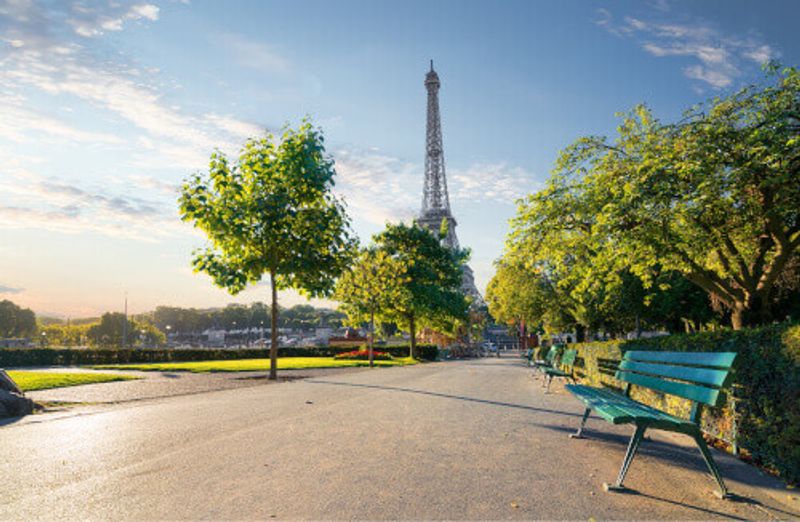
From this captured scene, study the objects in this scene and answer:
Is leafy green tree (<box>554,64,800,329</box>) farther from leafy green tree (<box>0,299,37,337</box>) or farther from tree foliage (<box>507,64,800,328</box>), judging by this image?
leafy green tree (<box>0,299,37,337</box>)

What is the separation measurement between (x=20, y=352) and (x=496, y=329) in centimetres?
15452

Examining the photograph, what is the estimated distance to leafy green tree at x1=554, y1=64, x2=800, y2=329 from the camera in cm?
1151

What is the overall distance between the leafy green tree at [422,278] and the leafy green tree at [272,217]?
779 inches

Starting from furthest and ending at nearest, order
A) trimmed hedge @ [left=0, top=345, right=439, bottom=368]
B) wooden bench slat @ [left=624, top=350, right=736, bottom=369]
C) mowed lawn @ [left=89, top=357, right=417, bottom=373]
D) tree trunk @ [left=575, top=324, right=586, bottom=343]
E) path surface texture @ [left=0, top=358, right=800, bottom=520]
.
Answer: tree trunk @ [left=575, top=324, right=586, bottom=343] < trimmed hedge @ [left=0, top=345, right=439, bottom=368] < mowed lawn @ [left=89, top=357, right=417, bottom=373] < wooden bench slat @ [left=624, top=350, right=736, bottom=369] < path surface texture @ [left=0, top=358, right=800, bottom=520]

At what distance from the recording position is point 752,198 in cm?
1286

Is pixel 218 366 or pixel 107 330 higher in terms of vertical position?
pixel 107 330

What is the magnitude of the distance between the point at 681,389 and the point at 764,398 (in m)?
0.90

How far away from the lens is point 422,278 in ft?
132

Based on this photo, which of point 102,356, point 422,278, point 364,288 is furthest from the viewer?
point 422,278

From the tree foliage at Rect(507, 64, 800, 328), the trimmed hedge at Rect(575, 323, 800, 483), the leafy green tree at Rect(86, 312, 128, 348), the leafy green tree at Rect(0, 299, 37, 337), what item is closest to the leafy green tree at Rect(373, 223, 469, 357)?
the tree foliage at Rect(507, 64, 800, 328)

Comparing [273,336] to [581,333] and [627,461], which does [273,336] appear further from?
[581,333]

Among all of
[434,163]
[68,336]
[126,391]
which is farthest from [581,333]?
[68,336]

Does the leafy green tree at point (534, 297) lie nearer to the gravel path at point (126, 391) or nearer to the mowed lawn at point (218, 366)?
the mowed lawn at point (218, 366)

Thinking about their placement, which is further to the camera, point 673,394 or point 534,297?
point 534,297
